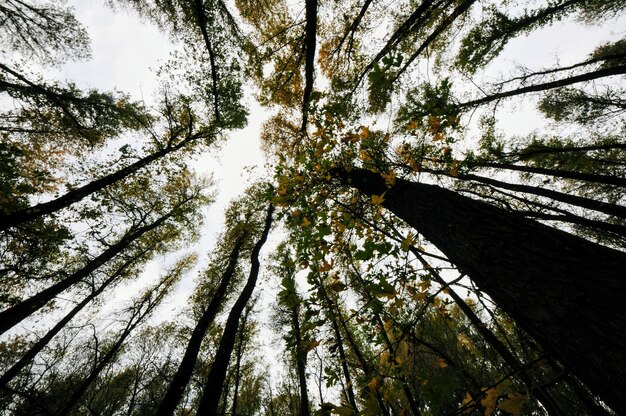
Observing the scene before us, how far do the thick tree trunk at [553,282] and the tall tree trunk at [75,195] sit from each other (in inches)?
290

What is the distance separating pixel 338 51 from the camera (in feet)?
19.1

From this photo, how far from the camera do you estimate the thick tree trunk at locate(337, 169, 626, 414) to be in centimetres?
84

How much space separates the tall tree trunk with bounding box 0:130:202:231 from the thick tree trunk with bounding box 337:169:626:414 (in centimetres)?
737

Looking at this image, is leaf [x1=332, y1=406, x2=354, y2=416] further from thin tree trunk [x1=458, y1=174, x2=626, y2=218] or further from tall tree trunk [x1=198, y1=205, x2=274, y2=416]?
thin tree trunk [x1=458, y1=174, x2=626, y2=218]

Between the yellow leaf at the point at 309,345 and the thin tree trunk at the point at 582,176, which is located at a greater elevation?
the thin tree trunk at the point at 582,176

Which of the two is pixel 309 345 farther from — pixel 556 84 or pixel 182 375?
pixel 556 84

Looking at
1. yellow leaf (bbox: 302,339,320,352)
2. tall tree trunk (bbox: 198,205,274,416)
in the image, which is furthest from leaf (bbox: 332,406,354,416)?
tall tree trunk (bbox: 198,205,274,416)

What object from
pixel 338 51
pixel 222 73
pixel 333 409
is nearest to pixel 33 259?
pixel 222 73

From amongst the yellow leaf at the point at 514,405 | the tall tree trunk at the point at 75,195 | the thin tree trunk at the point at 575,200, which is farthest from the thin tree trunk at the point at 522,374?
the tall tree trunk at the point at 75,195

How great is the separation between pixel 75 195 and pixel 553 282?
867 centimetres

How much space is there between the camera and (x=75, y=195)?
6.20m

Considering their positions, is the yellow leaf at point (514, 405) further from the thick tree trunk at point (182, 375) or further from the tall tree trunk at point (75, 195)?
the tall tree trunk at point (75, 195)

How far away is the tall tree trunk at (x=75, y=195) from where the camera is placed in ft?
15.9

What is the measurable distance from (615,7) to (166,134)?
43.3 ft
